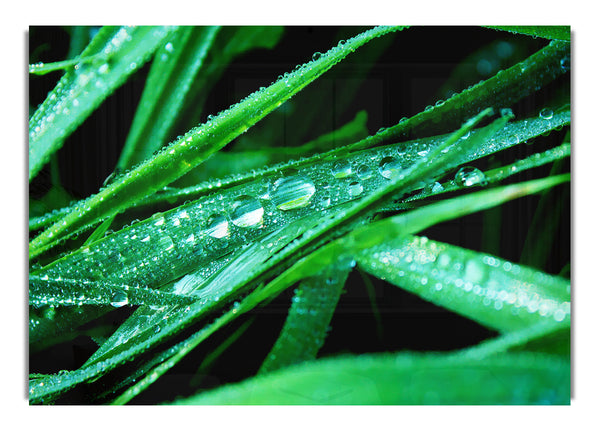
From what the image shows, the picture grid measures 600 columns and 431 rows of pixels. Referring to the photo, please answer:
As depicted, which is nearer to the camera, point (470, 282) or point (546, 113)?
point (470, 282)

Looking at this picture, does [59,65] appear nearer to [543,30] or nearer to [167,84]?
[167,84]

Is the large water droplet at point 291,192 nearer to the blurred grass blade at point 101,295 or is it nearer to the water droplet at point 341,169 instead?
the water droplet at point 341,169

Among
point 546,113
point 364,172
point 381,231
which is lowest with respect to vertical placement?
point 381,231

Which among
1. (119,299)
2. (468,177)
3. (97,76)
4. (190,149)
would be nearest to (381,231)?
(468,177)

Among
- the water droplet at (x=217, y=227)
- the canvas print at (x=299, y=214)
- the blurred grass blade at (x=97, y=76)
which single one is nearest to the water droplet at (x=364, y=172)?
the canvas print at (x=299, y=214)

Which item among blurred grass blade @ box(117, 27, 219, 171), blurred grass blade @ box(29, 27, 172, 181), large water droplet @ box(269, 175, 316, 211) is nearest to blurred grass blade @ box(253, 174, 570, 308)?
large water droplet @ box(269, 175, 316, 211)

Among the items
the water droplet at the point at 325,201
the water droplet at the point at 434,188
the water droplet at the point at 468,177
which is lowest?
the water droplet at the point at 325,201

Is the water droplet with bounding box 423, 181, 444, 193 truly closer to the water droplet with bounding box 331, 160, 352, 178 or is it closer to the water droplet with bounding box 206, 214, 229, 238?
the water droplet with bounding box 331, 160, 352, 178
